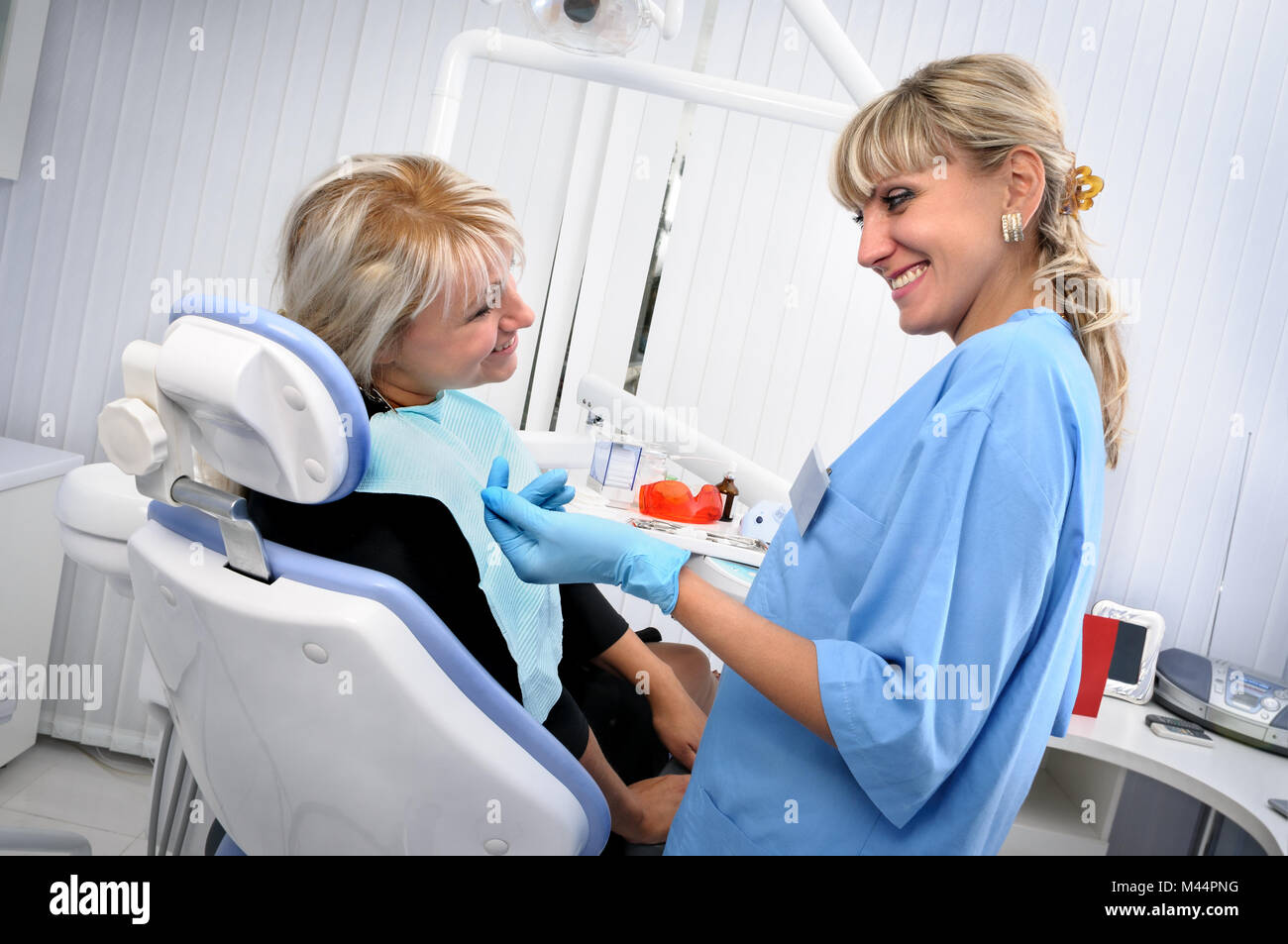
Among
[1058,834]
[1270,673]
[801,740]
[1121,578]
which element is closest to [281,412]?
[801,740]

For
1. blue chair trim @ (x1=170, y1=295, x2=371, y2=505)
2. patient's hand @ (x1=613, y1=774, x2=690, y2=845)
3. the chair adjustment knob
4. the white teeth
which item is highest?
the white teeth

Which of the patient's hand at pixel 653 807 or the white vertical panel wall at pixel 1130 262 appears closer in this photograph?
the patient's hand at pixel 653 807

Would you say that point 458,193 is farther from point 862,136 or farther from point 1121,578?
point 1121,578

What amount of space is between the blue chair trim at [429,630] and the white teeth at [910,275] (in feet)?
2.06

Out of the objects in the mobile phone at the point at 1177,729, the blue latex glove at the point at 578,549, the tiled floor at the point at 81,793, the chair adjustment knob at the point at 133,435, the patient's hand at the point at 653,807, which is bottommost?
the tiled floor at the point at 81,793

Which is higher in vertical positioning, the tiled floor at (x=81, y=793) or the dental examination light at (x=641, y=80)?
the dental examination light at (x=641, y=80)

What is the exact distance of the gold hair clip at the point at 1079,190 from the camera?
3.33 ft

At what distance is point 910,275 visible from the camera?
Answer: 3.43 ft

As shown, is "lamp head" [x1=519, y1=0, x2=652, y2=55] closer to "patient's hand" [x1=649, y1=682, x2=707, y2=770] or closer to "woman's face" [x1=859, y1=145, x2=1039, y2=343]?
"woman's face" [x1=859, y1=145, x2=1039, y2=343]

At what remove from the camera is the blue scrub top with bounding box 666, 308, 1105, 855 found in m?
0.83

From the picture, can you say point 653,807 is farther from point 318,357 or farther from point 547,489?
point 318,357

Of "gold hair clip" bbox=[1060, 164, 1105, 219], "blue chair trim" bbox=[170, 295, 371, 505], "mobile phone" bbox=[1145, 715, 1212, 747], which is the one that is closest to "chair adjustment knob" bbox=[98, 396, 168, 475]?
"blue chair trim" bbox=[170, 295, 371, 505]

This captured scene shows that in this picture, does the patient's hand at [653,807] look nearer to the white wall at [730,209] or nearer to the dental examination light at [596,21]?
the dental examination light at [596,21]

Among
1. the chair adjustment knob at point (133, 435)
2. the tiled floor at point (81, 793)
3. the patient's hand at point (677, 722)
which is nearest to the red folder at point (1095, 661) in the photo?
the patient's hand at point (677, 722)
